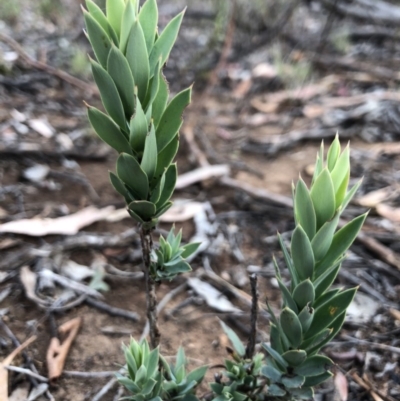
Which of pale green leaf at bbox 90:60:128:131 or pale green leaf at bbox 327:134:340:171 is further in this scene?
pale green leaf at bbox 327:134:340:171

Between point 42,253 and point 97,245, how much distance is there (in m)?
0.26

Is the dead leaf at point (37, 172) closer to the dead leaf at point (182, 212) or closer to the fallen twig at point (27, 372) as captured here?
the dead leaf at point (182, 212)

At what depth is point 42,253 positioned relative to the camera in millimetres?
Answer: 2002

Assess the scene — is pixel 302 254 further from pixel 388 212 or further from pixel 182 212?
pixel 388 212

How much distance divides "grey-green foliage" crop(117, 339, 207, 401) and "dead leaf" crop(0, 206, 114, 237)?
3.54 ft

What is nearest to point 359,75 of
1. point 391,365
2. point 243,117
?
point 243,117

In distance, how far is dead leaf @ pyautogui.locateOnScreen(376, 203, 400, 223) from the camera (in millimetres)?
2450

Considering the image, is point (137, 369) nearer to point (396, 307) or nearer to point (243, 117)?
point (396, 307)

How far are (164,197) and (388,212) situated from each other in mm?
1830

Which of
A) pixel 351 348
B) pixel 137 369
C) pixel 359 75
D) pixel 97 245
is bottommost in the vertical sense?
pixel 97 245

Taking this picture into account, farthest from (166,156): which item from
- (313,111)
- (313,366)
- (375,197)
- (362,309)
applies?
(313,111)

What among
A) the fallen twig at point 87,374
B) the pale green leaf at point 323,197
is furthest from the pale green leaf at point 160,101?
the fallen twig at point 87,374

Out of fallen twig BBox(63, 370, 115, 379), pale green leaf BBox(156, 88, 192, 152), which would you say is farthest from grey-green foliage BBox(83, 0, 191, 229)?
fallen twig BBox(63, 370, 115, 379)

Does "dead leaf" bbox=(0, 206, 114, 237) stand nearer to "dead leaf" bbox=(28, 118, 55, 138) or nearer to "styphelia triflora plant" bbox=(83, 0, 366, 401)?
"dead leaf" bbox=(28, 118, 55, 138)
